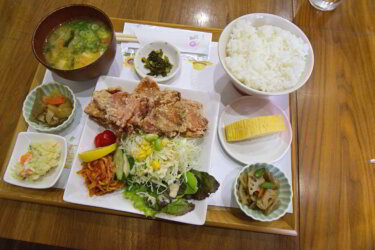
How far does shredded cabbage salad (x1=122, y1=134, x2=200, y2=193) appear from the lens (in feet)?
5.46

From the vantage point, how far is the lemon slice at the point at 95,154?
160cm

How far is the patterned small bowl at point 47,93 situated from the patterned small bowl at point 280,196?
1286mm

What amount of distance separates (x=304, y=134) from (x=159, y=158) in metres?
1.15

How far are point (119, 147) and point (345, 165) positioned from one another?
171 cm

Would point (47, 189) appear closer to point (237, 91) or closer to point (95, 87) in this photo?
point (95, 87)

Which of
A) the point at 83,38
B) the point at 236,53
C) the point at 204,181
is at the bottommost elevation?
the point at 204,181

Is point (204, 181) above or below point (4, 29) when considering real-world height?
below

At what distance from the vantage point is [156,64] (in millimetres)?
1993

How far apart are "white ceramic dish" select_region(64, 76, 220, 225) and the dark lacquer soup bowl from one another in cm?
12

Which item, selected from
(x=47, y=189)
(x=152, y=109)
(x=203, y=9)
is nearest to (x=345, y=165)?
(x=152, y=109)

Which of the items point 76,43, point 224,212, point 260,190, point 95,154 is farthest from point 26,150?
point 260,190

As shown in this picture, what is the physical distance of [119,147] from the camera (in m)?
1.72

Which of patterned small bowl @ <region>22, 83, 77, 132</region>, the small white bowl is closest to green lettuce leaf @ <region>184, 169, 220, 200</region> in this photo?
the small white bowl

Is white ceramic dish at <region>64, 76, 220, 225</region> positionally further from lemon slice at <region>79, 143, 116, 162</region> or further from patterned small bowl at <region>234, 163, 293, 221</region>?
Answer: patterned small bowl at <region>234, 163, 293, 221</region>
